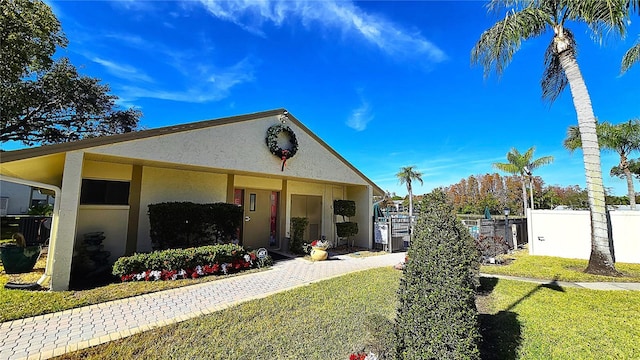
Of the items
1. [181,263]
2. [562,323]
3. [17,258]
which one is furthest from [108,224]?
[562,323]

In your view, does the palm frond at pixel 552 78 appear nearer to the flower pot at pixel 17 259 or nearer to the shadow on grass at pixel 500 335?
the shadow on grass at pixel 500 335

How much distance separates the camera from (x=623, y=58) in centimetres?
1009

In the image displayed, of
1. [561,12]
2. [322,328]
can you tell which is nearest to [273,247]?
[322,328]

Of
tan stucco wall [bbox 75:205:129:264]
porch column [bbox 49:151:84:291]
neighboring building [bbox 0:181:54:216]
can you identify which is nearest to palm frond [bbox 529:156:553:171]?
tan stucco wall [bbox 75:205:129:264]

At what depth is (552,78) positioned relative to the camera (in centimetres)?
1049

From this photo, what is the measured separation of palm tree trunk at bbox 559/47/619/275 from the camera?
316 inches

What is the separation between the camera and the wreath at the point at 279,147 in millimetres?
8875

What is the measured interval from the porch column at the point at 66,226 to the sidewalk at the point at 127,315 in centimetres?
134

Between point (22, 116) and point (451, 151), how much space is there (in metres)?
31.1

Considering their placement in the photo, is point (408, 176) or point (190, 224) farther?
point (408, 176)

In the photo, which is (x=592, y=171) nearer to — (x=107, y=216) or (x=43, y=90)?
(x=107, y=216)

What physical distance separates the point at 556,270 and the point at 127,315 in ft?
38.5

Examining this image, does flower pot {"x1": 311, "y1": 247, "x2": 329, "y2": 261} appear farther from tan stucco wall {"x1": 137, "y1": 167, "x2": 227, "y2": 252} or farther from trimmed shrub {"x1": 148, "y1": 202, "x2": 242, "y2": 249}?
tan stucco wall {"x1": 137, "y1": 167, "x2": 227, "y2": 252}

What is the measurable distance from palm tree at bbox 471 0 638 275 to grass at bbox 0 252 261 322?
1179 cm
